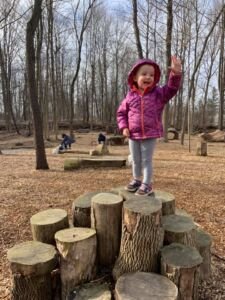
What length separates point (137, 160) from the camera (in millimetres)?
3891

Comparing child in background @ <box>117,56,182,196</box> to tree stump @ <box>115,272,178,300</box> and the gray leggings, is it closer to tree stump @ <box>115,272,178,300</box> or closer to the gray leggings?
the gray leggings

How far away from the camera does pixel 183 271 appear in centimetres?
293

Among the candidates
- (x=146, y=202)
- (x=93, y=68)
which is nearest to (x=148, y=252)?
(x=146, y=202)

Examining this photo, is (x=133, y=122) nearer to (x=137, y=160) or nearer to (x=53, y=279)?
(x=137, y=160)

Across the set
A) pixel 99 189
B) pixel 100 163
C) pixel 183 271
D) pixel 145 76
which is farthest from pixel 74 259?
pixel 100 163

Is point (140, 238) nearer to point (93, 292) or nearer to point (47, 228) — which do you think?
point (93, 292)

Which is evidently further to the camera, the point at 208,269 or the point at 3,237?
the point at 3,237

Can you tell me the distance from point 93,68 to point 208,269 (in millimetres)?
34106

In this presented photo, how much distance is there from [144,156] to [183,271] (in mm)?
1275

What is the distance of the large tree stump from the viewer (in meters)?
3.08

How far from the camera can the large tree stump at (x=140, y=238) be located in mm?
3078

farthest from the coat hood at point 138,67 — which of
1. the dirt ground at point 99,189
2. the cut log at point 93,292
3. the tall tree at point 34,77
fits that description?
the tall tree at point 34,77

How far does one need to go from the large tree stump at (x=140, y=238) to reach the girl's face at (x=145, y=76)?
1.24 m

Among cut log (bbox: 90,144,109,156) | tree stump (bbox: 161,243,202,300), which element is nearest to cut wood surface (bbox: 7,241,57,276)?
tree stump (bbox: 161,243,202,300)
